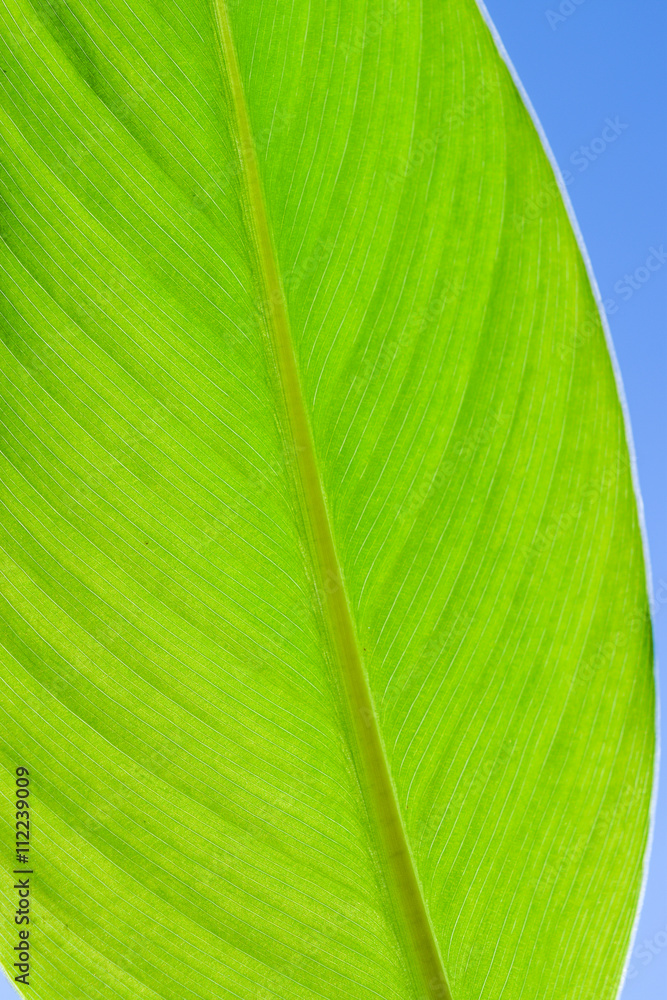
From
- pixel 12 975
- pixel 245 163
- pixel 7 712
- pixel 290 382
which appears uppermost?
pixel 245 163

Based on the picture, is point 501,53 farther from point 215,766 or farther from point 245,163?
point 215,766

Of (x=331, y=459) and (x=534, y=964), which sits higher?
(x=331, y=459)

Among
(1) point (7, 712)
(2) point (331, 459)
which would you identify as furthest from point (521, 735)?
(1) point (7, 712)

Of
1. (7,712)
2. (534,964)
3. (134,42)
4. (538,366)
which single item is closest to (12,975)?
(7,712)
